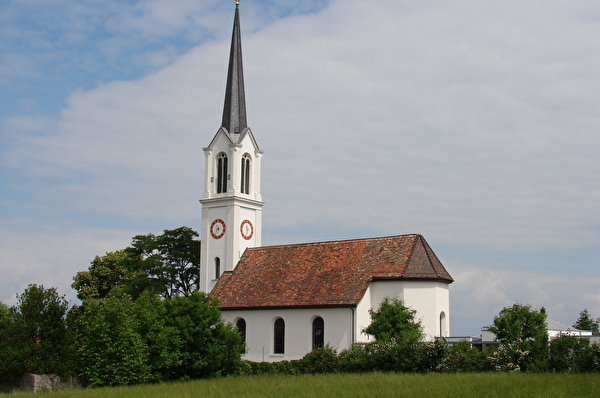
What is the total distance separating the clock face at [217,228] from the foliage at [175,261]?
8449 mm

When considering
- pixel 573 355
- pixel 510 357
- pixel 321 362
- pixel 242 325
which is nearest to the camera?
pixel 573 355

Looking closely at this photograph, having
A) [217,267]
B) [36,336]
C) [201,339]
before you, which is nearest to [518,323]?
[201,339]

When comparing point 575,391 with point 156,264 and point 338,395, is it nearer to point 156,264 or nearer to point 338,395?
point 338,395

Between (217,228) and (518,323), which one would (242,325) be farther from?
(518,323)

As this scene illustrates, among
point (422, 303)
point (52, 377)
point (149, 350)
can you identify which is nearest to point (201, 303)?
point (149, 350)

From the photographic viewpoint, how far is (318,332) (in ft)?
163

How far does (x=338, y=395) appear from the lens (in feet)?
90.7

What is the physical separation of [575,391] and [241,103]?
44.4 m

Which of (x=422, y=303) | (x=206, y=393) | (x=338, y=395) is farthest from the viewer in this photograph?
(x=422, y=303)

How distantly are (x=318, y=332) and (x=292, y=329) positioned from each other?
212 cm

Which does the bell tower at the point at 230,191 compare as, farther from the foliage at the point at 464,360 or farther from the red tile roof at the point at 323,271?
the foliage at the point at 464,360

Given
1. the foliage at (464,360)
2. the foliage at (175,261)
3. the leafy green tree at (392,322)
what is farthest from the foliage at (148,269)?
the foliage at (464,360)

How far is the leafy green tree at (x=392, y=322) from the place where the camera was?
143ft

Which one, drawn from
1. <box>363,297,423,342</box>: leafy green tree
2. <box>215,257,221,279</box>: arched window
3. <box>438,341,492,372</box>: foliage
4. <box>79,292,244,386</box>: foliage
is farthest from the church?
<box>438,341,492,372</box>: foliage
